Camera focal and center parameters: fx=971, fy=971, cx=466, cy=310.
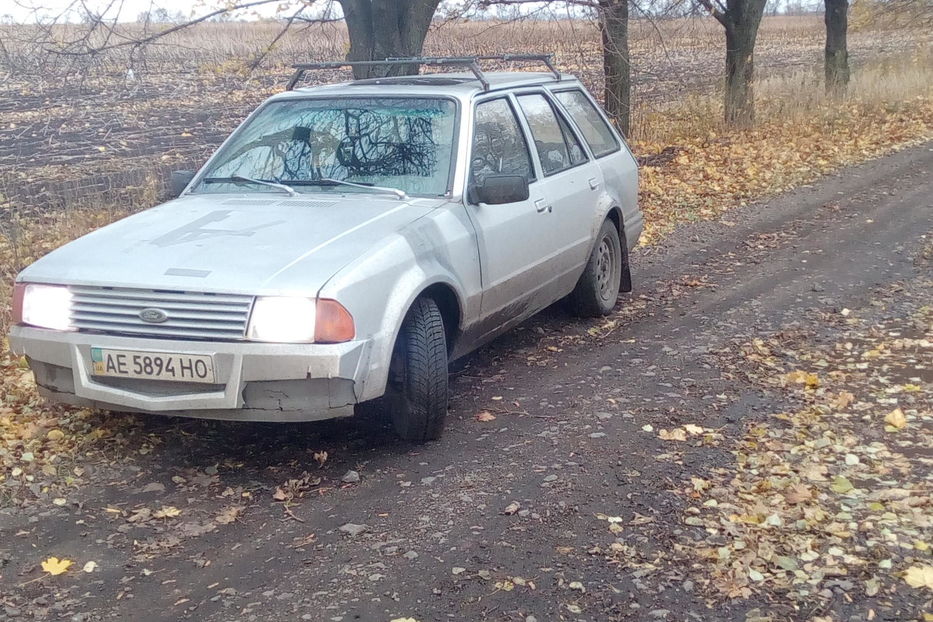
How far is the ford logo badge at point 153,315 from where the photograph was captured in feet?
13.8

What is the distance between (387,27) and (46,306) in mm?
7378

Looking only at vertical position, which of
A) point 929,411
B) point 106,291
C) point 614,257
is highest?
point 106,291

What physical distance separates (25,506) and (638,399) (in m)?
3.19

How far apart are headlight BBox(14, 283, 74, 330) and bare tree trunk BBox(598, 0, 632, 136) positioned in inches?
435

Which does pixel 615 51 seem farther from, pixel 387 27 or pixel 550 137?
pixel 550 137

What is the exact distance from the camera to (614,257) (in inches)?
296

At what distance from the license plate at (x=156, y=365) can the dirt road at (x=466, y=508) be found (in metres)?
0.55

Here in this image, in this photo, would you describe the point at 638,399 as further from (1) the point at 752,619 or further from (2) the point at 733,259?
(2) the point at 733,259

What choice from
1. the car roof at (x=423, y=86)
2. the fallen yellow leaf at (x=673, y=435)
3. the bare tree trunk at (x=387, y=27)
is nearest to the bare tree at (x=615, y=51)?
the bare tree trunk at (x=387, y=27)

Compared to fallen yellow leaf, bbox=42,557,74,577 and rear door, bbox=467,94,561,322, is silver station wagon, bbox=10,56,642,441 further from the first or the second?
fallen yellow leaf, bbox=42,557,74,577

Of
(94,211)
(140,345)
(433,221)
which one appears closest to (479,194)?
(433,221)

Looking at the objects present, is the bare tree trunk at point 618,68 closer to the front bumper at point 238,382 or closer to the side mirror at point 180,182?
the side mirror at point 180,182

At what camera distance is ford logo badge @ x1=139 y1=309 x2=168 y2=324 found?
4207 mm

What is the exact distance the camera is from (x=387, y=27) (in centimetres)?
1103
